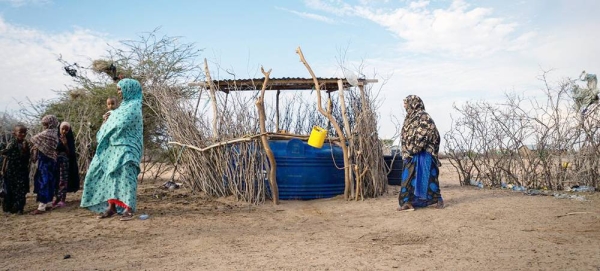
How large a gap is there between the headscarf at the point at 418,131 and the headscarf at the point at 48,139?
178 inches

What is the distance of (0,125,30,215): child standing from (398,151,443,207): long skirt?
4804 mm

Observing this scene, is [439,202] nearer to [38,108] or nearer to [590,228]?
[590,228]

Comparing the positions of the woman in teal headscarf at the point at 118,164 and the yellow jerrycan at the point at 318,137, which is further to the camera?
the yellow jerrycan at the point at 318,137

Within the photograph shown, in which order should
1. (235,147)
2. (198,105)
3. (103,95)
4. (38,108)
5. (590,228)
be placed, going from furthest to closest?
(38,108) < (103,95) < (198,105) < (235,147) < (590,228)

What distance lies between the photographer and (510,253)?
3.72 meters

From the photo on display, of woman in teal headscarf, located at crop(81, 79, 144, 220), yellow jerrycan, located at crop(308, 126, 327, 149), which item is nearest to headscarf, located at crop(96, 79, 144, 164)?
woman in teal headscarf, located at crop(81, 79, 144, 220)

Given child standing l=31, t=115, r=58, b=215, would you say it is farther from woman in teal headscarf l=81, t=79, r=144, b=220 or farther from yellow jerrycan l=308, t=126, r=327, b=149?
yellow jerrycan l=308, t=126, r=327, b=149

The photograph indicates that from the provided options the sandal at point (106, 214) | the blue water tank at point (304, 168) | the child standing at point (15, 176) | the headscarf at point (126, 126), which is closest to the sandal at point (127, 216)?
the sandal at point (106, 214)

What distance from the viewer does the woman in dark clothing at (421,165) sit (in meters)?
5.77

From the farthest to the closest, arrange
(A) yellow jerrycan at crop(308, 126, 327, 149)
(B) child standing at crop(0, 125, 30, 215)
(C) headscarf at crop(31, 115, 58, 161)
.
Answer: (A) yellow jerrycan at crop(308, 126, 327, 149), (C) headscarf at crop(31, 115, 58, 161), (B) child standing at crop(0, 125, 30, 215)

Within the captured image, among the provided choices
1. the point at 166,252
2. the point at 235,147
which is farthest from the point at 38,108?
the point at 166,252

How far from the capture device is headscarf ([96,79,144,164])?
5348mm

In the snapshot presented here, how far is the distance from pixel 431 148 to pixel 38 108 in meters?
7.95

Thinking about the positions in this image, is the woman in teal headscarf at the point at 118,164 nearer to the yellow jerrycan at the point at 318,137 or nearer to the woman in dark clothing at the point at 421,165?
the yellow jerrycan at the point at 318,137
